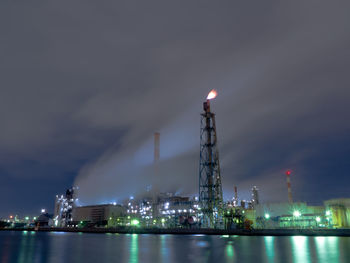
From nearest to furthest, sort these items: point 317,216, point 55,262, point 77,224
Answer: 1. point 55,262
2. point 317,216
3. point 77,224

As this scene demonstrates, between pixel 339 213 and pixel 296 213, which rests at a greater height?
pixel 339 213

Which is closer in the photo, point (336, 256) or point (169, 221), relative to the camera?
point (336, 256)

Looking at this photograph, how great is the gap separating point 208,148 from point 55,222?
15124cm

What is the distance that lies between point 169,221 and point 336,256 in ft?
361

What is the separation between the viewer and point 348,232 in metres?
61.5

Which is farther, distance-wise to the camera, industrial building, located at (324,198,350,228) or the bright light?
the bright light

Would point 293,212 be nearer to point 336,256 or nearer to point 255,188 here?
point 336,256

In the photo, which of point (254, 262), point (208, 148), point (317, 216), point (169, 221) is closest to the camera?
point (254, 262)

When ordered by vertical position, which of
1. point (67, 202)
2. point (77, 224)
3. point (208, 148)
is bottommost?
point (77, 224)

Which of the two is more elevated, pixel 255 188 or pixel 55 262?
pixel 255 188

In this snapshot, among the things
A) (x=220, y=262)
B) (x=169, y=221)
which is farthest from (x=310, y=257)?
(x=169, y=221)

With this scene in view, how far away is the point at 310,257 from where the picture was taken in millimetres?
30797

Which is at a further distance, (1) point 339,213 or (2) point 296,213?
(2) point 296,213

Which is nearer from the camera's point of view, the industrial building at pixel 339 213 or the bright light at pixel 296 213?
the industrial building at pixel 339 213
